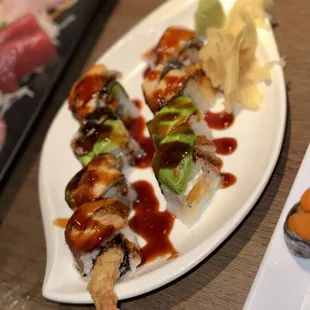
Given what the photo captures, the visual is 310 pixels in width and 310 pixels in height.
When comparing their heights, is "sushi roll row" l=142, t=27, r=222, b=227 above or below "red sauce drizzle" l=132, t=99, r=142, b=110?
above

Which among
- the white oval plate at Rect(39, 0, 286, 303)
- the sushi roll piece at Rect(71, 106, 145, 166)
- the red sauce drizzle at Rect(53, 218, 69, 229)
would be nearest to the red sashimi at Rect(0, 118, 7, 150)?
the white oval plate at Rect(39, 0, 286, 303)

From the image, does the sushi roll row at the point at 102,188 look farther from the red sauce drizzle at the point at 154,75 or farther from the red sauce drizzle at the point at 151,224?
the red sauce drizzle at the point at 154,75

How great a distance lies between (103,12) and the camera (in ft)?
11.4

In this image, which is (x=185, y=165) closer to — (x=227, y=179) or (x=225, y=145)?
(x=227, y=179)

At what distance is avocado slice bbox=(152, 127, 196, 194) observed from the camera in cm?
202

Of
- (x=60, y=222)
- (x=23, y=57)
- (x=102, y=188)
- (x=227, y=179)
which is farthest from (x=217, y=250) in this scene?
(x=23, y=57)

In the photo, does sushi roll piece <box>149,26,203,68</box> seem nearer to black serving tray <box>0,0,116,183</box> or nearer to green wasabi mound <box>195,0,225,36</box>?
green wasabi mound <box>195,0,225,36</box>

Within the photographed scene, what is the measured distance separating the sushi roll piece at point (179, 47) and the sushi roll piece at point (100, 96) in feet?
0.81

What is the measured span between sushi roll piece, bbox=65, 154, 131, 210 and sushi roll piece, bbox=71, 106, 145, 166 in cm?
10

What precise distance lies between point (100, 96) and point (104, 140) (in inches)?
12.2

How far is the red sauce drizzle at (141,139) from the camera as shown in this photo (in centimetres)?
247

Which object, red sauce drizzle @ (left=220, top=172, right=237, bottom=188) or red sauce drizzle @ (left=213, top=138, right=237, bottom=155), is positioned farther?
red sauce drizzle @ (left=213, top=138, right=237, bottom=155)

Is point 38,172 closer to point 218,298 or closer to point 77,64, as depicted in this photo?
point 77,64

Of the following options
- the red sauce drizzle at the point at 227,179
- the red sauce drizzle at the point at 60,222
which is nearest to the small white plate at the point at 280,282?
the red sauce drizzle at the point at 227,179
